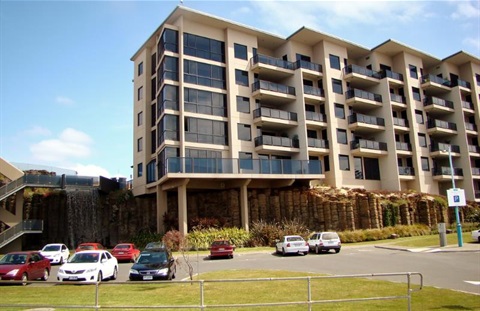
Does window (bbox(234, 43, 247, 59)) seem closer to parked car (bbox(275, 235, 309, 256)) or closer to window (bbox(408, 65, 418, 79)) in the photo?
parked car (bbox(275, 235, 309, 256))

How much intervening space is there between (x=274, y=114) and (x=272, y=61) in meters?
6.05

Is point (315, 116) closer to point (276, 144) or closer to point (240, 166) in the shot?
point (276, 144)

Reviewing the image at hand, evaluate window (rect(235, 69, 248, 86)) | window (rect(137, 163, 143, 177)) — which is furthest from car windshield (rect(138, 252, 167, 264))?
window (rect(235, 69, 248, 86))

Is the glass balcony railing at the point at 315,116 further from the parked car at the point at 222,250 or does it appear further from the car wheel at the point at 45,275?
the car wheel at the point at 45,275

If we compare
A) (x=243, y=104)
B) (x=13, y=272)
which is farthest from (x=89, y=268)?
(x=243, y=104)

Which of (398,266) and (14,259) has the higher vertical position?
(14,259)

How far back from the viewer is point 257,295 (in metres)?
12.8

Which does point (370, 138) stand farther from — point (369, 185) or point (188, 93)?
point (188, 93)

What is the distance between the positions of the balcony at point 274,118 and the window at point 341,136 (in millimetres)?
5996

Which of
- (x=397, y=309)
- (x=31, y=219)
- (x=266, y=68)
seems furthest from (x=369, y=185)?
(x=397, y=309)

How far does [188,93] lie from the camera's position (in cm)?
4006

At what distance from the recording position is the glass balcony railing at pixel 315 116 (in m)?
45.6

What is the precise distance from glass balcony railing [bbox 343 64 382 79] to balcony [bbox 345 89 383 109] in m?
2.43

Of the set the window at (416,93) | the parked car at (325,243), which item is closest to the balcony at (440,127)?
the window at (416,93)
